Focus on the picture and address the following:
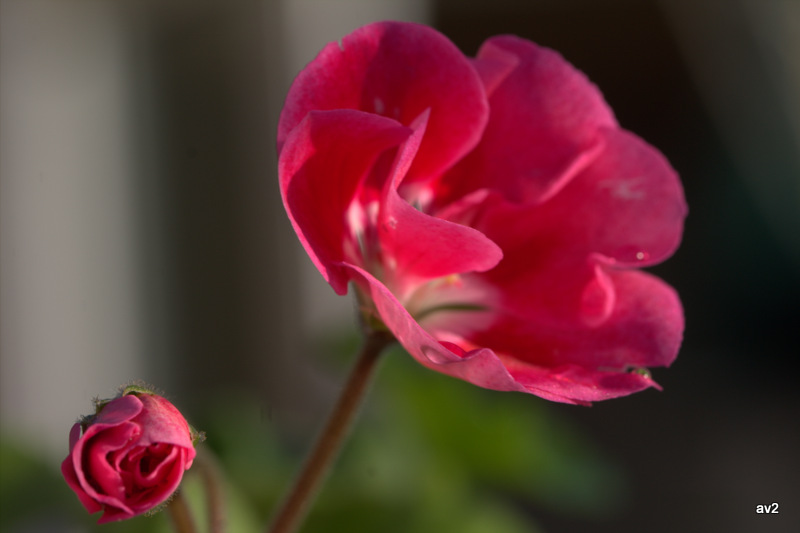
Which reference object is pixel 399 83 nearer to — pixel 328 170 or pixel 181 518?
pixel 328 170

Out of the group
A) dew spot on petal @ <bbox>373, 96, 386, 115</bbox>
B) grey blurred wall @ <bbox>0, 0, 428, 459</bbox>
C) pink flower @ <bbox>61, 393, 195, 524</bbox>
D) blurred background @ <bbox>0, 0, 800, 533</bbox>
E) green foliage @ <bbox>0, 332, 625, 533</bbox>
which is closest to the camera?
pink flower @ <bbox>61, 393, 195, 524</bbox>

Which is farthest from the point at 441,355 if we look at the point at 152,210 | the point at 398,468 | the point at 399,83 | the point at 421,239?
the point at 152,210

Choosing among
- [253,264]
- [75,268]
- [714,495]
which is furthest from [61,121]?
[714,495]

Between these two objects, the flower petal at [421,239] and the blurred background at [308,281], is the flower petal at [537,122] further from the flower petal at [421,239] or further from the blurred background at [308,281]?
the blurred background at [308,281]

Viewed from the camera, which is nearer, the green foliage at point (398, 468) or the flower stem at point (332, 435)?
the flower stem at point (332, 435)

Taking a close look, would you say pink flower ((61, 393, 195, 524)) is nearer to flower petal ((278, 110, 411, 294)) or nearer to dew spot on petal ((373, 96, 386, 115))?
flower petal ((278, 110, 411, 294))

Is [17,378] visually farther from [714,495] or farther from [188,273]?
[714,495]

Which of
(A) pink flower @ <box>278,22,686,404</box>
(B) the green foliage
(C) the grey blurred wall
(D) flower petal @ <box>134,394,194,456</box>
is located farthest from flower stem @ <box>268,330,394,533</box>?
(C) the grey blurred wall

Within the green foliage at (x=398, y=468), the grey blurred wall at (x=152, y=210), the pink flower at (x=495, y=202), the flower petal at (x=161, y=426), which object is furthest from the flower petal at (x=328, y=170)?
the grey blurred wall at (x=152, y=210)
